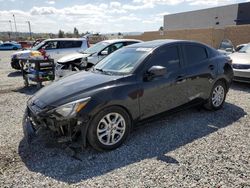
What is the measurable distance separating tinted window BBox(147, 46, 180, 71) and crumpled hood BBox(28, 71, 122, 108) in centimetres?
84

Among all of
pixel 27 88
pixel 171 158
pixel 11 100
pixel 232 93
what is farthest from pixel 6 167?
pixel 232 93

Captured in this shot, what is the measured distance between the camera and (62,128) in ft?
11.4

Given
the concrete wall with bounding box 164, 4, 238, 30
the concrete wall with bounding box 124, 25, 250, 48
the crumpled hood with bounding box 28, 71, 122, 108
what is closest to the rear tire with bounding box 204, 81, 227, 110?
the crumpled hood with bounding box 28, 71, 122, 108

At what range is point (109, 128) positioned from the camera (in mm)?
3676

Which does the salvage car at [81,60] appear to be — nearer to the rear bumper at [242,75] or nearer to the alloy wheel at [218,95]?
the rear bumper at [242,75]

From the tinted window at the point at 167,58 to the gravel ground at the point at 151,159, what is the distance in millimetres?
1150

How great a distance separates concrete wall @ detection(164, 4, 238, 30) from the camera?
3906cm

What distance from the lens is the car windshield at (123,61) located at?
13.8 feet

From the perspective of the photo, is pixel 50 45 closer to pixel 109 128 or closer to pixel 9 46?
pixel 109 128

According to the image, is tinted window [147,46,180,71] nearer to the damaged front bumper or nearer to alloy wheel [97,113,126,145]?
alloy wheel [97,113,126,145]

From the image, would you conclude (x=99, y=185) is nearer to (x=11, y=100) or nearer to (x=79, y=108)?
(x=79, y=108)

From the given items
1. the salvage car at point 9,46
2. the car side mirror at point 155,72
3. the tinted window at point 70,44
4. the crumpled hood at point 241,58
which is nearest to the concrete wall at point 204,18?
the salvage car at point 9,46

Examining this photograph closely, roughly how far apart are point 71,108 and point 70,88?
1.65 feet

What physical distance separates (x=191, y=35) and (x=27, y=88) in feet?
66.2
